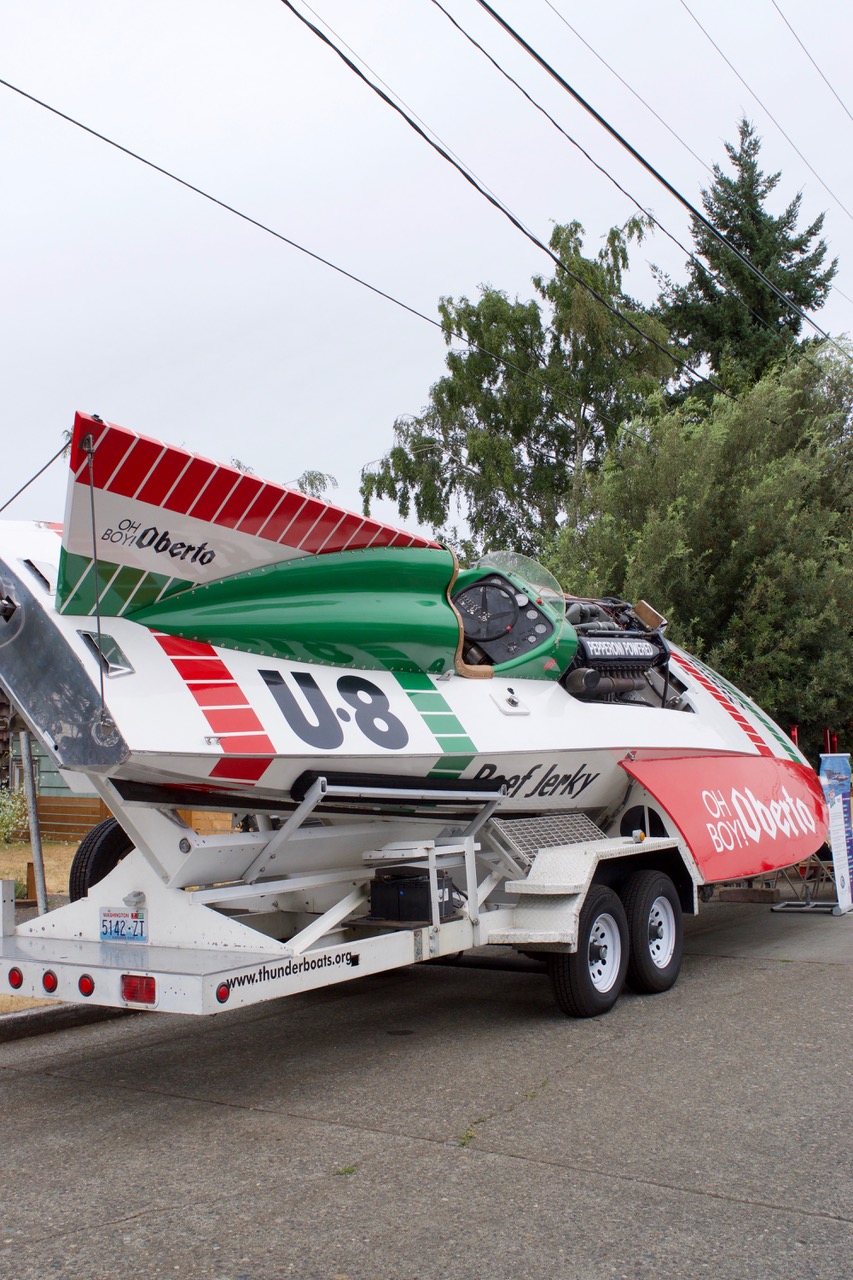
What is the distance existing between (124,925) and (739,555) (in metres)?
12.0

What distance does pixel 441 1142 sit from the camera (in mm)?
4820

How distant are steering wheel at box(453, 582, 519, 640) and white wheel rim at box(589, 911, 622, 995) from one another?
2.04 m

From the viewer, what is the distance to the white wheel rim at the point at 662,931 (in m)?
8.03

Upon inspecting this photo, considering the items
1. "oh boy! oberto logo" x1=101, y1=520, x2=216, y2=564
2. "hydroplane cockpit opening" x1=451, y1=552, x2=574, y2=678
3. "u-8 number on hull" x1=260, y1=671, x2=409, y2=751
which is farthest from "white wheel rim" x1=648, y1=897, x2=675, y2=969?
"oh boy! oberto logo" x1=101, y1=520, x2=216, y2=564

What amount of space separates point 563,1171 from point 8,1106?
2773mm

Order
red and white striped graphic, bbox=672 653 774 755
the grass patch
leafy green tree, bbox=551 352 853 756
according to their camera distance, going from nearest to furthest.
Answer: red and white striped graphic, bbox=672 653 774 755 < the grass patch < leafy green tree, bbox=551 352 853 756

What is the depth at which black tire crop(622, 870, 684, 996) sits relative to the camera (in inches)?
304

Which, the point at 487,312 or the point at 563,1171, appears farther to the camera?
the point at 487,312

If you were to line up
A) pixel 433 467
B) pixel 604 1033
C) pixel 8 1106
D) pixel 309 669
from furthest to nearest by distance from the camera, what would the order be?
pixel 433 467
pixel 604 1033
pixel 309 669
pixel 8 1106

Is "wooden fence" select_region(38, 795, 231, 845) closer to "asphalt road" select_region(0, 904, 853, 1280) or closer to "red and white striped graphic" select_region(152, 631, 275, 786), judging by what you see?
"asphalt road" select_region(0, 904, 853, 1280)

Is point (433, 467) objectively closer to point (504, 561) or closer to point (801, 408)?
point (801, 408)

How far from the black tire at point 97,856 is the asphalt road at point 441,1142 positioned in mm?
948

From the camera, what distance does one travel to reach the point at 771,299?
31531 millimetres

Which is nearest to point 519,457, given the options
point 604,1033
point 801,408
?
point 801,408
